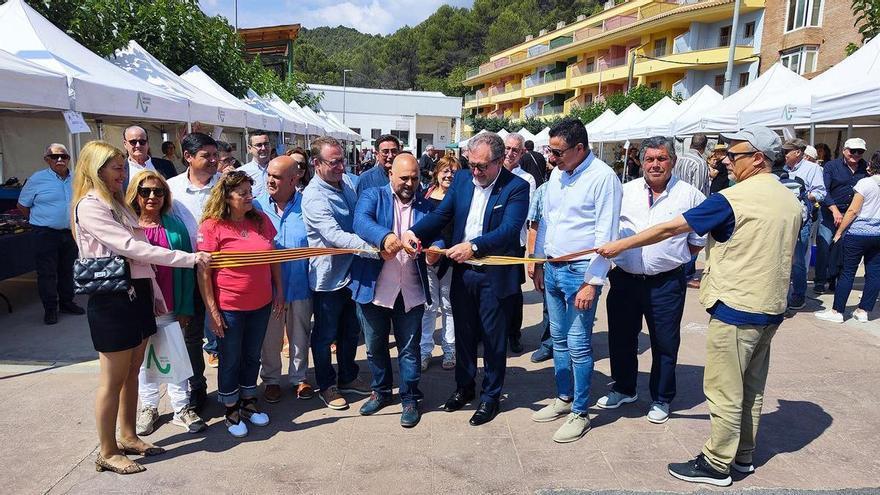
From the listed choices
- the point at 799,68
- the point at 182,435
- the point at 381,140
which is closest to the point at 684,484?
the point at 182,435

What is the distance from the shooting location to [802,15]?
23812mm

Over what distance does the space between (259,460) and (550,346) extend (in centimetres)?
275

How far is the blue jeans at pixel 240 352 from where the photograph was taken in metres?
3.36

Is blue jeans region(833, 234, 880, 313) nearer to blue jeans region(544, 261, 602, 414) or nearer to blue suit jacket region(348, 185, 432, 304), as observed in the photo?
blue jeans region(544, 261, 602, 414)

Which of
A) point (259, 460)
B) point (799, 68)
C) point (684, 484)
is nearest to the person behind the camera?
point (684, 484)

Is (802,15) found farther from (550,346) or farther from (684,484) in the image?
(684,484)

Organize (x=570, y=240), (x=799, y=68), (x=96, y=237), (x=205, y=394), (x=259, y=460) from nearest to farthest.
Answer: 1. (x=96, y=237)
2. (x=259, y=460)
3. (x=570, y=240)
4. (x=205, y=394)
5. (x=799, y=68)

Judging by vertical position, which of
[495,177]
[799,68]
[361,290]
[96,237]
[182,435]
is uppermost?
[799,68]

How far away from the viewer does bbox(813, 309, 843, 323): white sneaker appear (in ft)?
19.5

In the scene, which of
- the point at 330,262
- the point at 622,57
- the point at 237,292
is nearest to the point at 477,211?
the point at 330,262

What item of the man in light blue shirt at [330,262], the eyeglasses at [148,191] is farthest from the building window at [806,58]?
the eyeglasses at [148,191]

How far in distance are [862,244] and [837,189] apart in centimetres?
143

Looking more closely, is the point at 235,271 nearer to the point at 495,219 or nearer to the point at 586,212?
the point at 495,219

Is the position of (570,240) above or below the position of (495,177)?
below
